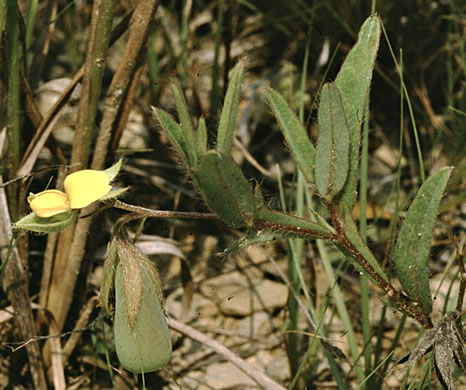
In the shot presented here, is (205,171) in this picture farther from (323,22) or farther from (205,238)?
(323,22)

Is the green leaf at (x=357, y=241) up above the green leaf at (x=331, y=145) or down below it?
below

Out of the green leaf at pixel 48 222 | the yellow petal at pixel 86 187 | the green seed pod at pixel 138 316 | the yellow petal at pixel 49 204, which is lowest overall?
the green seed pod at pixel 138 316

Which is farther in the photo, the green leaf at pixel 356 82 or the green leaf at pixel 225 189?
the green leaf at pixel 356 82

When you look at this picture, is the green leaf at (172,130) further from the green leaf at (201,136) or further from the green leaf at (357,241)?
the green leaf at (357,241)

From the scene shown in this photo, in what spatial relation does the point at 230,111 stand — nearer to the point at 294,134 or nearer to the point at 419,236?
the point at 294,134

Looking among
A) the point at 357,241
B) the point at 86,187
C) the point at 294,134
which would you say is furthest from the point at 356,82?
the point at 86,187

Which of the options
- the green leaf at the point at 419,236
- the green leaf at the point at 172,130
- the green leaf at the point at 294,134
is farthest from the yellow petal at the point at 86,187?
the green leaf at the point at 419,236
